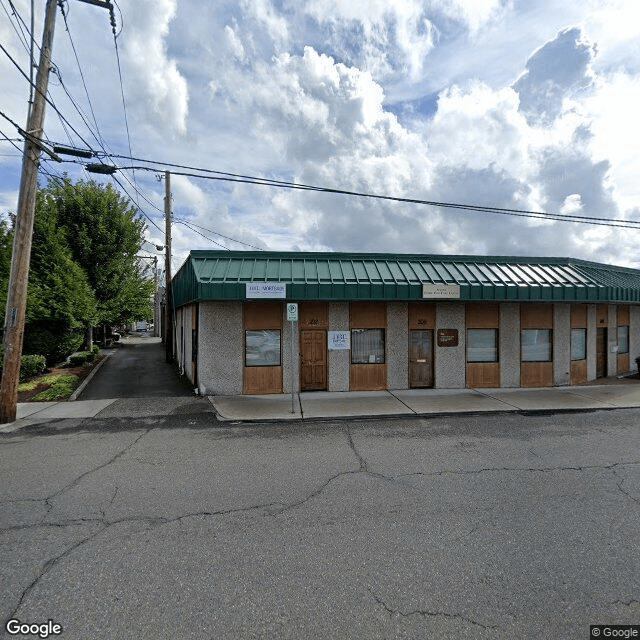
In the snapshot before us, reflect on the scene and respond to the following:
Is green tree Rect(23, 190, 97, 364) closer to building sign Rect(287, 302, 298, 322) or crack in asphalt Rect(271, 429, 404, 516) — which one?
building sign Rect(287, 302, 298, 322)

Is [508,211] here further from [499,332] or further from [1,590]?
[1,590]

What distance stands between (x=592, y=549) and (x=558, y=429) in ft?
17.1

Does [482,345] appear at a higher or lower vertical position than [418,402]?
higher

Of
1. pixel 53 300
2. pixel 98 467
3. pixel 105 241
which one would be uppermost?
pixel 105 241

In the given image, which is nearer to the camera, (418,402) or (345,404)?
(345,404)

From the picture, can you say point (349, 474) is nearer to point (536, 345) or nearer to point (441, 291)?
point (441, 291)

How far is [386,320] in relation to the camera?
12.7 meters

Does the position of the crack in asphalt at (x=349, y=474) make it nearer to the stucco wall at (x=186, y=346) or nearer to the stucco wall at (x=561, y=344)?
the stucco wall at (x=186, y=346)

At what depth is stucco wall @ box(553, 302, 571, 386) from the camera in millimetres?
13602

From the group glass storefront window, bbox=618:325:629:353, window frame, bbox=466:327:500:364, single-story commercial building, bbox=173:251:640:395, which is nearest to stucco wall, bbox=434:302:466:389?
single-story commercial building, bbox=173:251:640:395

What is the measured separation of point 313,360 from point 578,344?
10.2 meters

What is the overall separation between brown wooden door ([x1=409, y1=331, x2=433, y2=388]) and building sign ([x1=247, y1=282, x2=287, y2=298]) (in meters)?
4.77

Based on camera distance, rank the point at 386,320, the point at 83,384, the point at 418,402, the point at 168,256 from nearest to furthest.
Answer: the point at 418,402 < the point at 386,320 < the point at 83,384 < the point at 168,256

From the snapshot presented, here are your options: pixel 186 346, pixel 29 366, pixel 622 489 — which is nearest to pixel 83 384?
pixel 29 366
